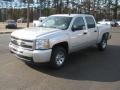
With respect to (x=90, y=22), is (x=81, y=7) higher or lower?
higher

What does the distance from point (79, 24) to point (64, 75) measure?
2.53 metres

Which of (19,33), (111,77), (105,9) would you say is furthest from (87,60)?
(105,9)

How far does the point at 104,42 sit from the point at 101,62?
2.82m

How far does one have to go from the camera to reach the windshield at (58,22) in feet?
25.7

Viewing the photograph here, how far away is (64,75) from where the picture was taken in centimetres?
658

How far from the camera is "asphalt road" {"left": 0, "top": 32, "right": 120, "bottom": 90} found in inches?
222

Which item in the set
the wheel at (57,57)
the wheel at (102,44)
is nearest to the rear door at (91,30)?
the wheel at (102,44)

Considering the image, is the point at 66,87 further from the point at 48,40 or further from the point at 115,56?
the point at 115,56

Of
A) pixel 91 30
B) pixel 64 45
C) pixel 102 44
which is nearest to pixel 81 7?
pixel 102 44

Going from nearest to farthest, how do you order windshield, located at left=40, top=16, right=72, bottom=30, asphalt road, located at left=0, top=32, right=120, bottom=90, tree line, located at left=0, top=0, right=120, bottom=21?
asphalt road, located at left=0, top=32, right=120, bottom=90
windshield, located at left=40, top=16, right=72, bottom=30
tree line, located at left=0, top=0, right=120, bottom=21

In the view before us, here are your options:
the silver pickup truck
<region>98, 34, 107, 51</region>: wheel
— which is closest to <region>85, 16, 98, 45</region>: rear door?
the silver pickup truck

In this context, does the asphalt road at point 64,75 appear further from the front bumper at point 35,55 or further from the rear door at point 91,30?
the rear door at point 91,30

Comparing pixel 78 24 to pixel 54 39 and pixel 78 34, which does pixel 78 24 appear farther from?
pixel 54 39

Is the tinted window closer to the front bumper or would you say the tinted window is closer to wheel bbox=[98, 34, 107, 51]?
the front bumper
